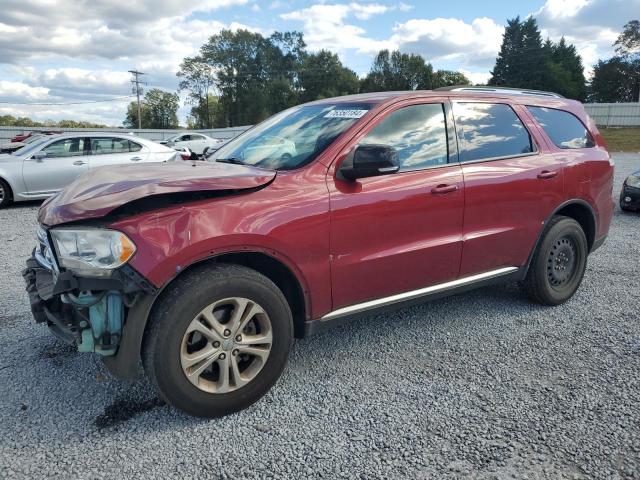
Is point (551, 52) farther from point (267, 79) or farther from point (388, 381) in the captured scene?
point (388, 381)

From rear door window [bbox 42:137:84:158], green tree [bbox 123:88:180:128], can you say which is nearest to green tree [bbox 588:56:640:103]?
green tree [bbox 123:88:180:128]

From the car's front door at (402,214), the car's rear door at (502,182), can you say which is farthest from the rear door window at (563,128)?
the car's front door at (402,214)

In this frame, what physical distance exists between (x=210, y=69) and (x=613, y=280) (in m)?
90.0

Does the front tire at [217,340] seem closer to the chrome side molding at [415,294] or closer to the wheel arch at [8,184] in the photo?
the chrome side molding at [415,294]

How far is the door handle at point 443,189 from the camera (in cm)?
339

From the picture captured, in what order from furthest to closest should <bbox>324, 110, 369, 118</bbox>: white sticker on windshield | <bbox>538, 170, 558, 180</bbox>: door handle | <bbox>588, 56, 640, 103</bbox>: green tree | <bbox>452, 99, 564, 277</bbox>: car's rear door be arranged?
1. <bbox>588, 56, 640, 103</bbox>: green tree
2. <bbox>538, 170, 558, 180</bbox>: door handle
3. <bbox>452, 99, 564, 277</bbox>: car's rear door
4. <bbox>324, 110, 369, 118</bbox>: white sticker on windshield

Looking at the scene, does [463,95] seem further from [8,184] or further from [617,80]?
[617,80]

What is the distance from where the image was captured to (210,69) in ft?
285

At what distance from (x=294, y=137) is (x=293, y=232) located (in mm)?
945

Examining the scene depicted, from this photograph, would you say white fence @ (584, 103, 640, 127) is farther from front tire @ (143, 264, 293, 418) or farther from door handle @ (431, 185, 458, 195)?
front tire @ (143, 264, 293, 418)

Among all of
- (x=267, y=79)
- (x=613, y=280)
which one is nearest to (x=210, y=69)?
(x=267, y=79)

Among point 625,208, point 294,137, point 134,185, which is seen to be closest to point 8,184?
point 294,137

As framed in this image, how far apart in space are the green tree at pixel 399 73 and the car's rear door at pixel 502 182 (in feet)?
282

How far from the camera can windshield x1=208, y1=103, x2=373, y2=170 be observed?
3.19m
